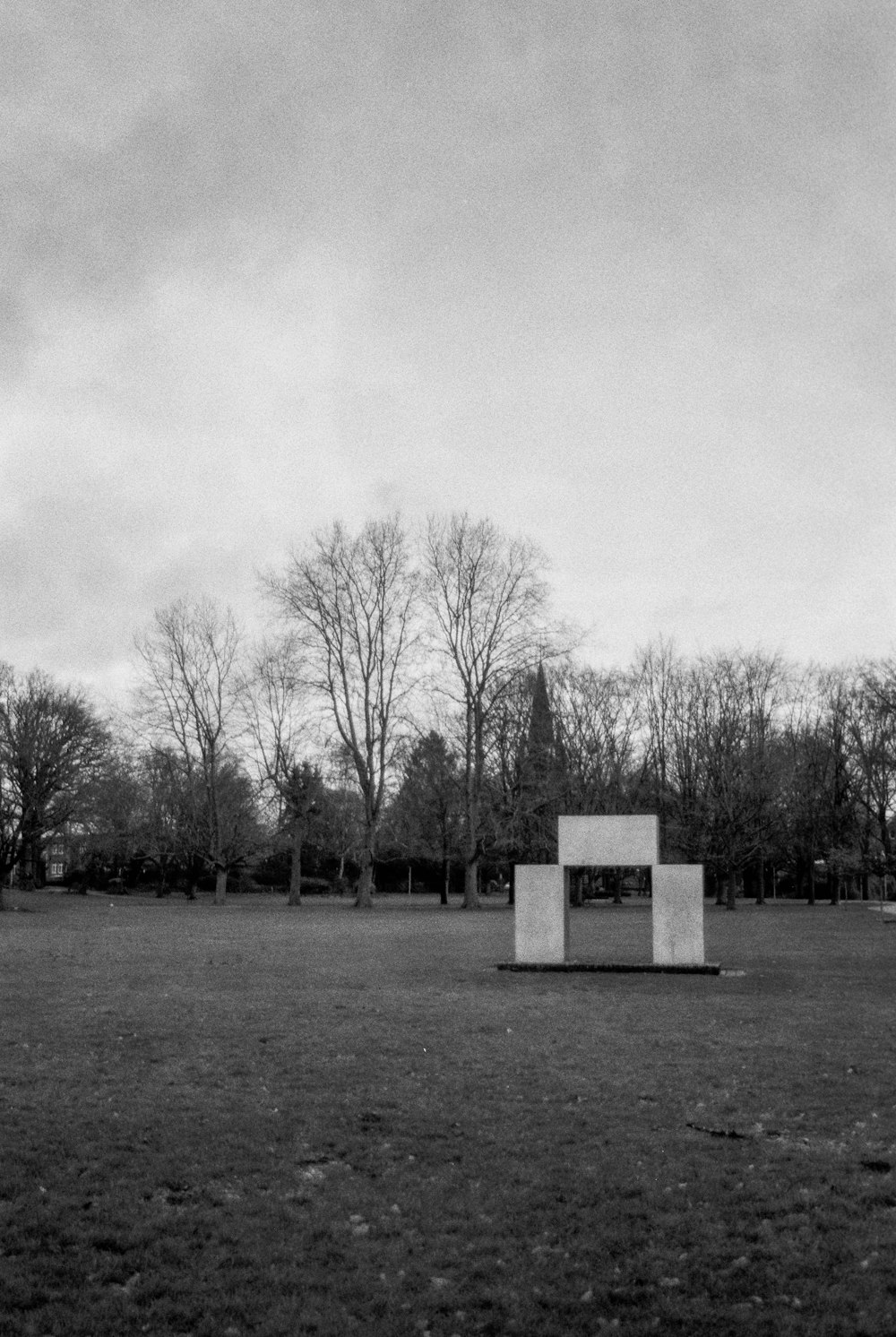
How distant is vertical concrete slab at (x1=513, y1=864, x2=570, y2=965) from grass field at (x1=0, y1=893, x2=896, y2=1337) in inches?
189

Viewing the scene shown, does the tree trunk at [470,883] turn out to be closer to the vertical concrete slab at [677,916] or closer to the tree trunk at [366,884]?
the tree trunk at [366,884]

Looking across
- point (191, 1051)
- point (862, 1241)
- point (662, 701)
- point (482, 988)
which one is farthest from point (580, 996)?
point (662, 701)

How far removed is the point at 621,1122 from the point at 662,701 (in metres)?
63.0

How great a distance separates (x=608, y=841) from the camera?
22.2 m

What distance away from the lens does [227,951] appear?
2569cm

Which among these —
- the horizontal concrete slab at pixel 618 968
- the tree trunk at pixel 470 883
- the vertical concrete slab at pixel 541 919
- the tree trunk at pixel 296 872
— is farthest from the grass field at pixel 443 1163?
the tree trunk at pixel 296 872

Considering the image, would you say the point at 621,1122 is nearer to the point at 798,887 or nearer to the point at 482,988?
the point at 482,988

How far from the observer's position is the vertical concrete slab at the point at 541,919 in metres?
22.5

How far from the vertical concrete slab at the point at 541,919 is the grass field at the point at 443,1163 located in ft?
15.8

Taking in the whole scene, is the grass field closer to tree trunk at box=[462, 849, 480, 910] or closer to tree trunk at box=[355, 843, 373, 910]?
tree trunk at box=[355, 843, 373, 910]

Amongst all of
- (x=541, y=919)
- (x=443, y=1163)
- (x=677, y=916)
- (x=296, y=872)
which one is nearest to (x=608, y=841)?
(x=677, y=916)

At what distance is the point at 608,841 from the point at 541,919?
2160 mm

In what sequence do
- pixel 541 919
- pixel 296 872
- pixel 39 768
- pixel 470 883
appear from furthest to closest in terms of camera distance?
pixel 296 872 → pixel 470 883 → pixel 39 768 → pixel 541 919

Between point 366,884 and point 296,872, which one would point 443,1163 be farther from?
point 296,872
